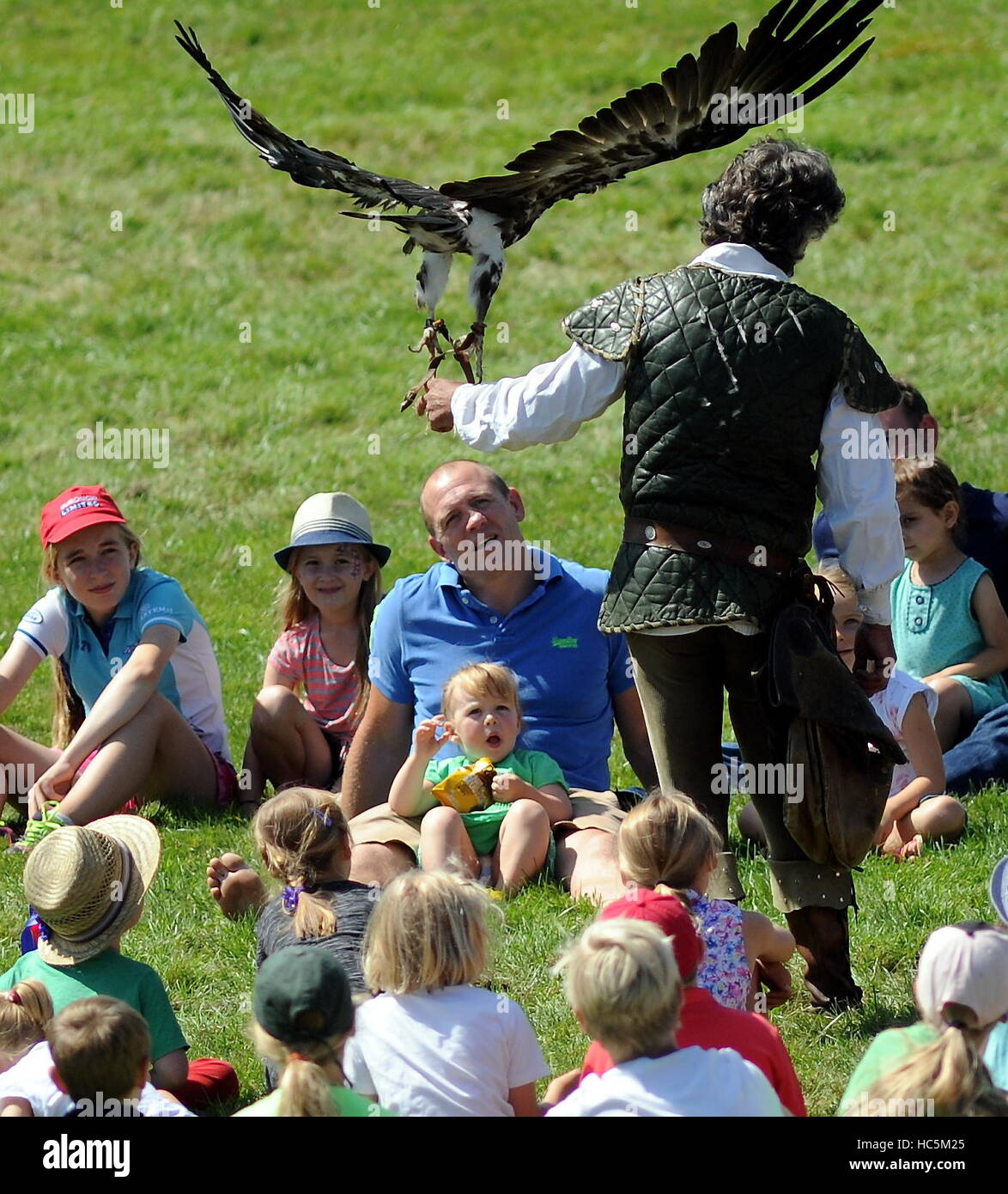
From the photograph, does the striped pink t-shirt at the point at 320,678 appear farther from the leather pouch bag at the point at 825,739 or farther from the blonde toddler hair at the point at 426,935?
the blonde toddler hair at the point at 426,935

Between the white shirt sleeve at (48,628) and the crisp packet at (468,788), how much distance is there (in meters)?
1.81

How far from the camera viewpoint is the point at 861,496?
383 cm

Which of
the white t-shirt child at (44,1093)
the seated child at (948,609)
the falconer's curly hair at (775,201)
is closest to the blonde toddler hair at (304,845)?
the white t-shirt child at (44,1093)

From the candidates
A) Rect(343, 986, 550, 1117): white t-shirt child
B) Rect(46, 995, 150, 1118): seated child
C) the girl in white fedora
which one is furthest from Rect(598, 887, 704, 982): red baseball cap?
the girl in white fedora

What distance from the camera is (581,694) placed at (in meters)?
5.25

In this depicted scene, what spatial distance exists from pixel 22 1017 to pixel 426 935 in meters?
0.90

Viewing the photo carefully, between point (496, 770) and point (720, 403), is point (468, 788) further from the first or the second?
point (720, 403)

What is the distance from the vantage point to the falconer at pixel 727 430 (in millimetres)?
3766

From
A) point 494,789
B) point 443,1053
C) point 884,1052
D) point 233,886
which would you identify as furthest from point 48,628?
point 884,1052

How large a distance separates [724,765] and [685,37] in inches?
634

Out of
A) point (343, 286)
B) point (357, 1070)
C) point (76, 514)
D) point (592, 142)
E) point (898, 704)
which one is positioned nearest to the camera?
point (357, 1070)

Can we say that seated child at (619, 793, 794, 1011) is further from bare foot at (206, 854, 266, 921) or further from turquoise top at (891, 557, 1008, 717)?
turquoise top at (891, 557, 1008, 717)

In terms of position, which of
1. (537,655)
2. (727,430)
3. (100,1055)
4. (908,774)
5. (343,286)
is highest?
(343,286)

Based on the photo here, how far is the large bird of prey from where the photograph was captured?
13.3 feet
